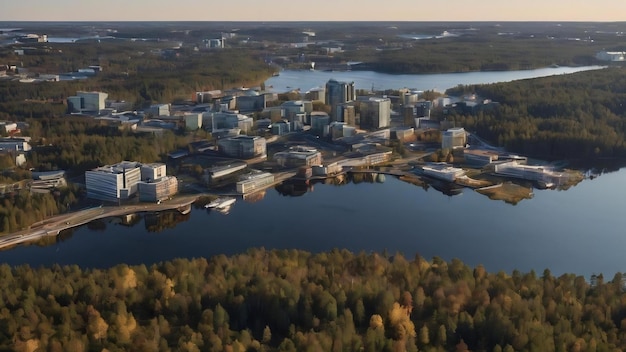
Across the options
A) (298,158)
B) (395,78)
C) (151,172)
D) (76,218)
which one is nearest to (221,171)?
(151,172)

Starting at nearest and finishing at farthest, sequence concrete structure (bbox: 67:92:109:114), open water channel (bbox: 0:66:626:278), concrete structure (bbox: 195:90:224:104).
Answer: open water channel (bbox: 0:66:626:278) < concrete structure (bbox: 67:92:109:114) < concrete structure (bbox: 195:90:224:104)

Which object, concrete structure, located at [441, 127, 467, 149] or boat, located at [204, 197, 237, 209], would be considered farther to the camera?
concrete structure, located at [441, 127, 467, 149]

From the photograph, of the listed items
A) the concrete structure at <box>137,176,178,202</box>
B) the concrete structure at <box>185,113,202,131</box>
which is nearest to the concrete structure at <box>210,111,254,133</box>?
the concrete structure at <box>185,113,202,131</box>

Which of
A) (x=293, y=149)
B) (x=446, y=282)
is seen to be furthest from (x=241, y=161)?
(x=446, y=282)

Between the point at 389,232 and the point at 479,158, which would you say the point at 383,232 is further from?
the point at 479,158

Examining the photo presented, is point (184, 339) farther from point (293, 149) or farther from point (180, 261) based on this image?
point (293, 149)

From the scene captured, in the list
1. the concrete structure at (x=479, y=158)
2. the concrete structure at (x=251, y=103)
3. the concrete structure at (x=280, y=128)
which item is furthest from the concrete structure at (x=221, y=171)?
the concrete structure at (x=251, y=103)

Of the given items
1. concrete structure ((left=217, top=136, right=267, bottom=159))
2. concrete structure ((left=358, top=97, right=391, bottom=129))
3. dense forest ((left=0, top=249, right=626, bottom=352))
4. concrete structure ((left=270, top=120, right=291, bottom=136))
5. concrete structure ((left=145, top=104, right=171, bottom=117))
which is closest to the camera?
dense forest ((left=0, top=249, right=626, bottom=352))

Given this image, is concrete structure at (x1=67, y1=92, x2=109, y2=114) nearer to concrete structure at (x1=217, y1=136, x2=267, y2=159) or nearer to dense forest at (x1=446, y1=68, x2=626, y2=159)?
concrete structure at (x1=217, y1=136, x2=267, y2=159)
